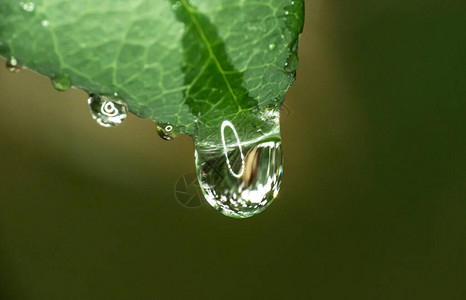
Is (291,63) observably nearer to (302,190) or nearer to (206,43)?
(206,43)

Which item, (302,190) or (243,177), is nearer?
(243,177)

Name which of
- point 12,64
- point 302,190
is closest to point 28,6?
point 12,64

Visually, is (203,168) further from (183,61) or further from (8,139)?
(8,139)

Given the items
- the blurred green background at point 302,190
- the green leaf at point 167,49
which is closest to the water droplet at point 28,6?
the green leaf at point 167,49

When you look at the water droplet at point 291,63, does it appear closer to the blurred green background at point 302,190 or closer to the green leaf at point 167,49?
the green leaf at point 167,49

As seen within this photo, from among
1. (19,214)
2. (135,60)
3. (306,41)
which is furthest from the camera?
(19,214)

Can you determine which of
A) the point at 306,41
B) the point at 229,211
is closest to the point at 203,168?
the point at 229,211

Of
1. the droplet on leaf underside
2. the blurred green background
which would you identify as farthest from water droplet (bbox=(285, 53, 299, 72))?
the blurred green background

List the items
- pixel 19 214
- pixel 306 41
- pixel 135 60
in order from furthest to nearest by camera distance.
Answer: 1. pixel 19 214
2. pixel 306 41
3. pixel 135 60
